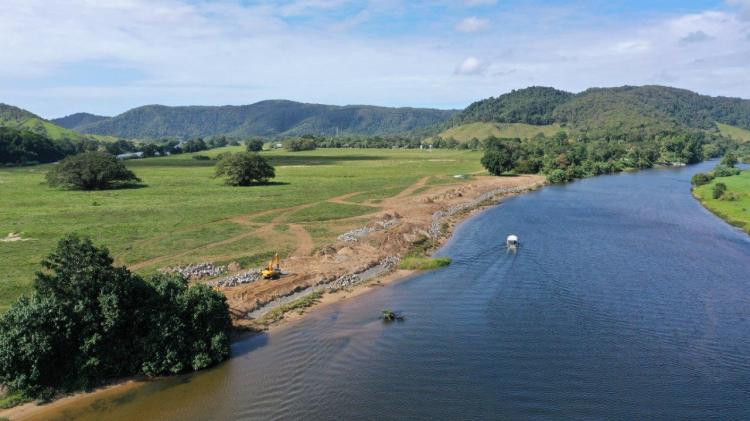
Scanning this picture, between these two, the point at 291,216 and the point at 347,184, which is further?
the point at 347,184

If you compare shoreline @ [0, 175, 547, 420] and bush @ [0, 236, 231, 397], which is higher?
bush @ [0, 236, 231, 397]

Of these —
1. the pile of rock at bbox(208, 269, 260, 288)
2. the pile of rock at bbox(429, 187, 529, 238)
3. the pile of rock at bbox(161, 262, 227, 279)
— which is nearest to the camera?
the pile of rock at bbox(208, 269, 260, 288)

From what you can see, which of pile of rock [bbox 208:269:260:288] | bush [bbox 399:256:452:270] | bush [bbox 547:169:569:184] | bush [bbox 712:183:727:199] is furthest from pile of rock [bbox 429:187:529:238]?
bush [bbox 712:183:727:199]

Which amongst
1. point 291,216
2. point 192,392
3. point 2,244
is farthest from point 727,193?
point 2,244

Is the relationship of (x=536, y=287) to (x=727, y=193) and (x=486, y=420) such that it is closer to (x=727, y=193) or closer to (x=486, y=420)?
(x=486, y=420)

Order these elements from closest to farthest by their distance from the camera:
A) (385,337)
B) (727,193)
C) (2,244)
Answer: (385,337) → (2,244) → (727,193)

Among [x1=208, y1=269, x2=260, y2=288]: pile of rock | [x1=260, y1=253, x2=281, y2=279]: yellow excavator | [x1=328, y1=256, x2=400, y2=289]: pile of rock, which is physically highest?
[x1=260, y1=253, x2=281, y2=279]: yellow excavator

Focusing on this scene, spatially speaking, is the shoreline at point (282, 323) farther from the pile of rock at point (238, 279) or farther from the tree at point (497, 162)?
the tree at point (497, 162)

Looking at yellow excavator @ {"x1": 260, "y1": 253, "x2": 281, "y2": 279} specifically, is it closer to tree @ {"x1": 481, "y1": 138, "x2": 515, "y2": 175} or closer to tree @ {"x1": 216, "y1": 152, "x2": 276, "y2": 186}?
tree @ {"x1": 216, "y1": 152, "x2": 276, "y2": 186}
